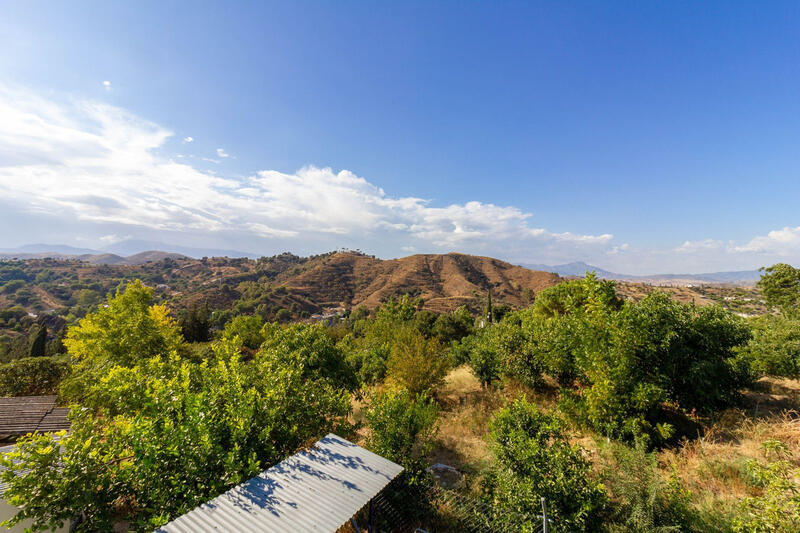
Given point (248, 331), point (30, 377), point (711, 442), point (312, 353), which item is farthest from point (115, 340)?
point (711, 442)

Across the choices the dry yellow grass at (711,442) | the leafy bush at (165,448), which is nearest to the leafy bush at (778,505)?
the dry yellow grass at (711,442)

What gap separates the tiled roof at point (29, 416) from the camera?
37.8ft

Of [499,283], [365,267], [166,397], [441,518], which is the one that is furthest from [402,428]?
[365,267]

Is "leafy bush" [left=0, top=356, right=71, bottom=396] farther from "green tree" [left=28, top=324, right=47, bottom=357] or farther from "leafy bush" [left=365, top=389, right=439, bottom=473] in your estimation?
"green tree" [left=28, top=324, right=47, bottom=357]

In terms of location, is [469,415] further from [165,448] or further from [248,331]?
[248,331]

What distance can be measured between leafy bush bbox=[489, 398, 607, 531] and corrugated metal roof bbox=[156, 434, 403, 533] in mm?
2431

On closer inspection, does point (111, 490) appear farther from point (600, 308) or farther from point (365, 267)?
point (365, 267)

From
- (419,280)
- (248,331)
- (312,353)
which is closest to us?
(312,353)

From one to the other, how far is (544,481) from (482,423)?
22.7 ft

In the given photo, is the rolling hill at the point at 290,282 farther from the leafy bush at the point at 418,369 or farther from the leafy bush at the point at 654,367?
the leafy bush at the point at 654,367

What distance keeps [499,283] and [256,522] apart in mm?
125850

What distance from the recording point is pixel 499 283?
12219cm

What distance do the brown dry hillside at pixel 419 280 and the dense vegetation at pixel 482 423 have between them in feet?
257

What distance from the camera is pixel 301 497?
5102 mm
